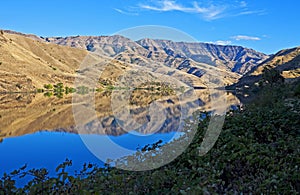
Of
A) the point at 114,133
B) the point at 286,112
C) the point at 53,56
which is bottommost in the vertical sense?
the point at 114,133

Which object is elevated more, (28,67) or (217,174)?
(28,67)

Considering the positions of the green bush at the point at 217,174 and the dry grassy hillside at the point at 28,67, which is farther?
the dry grassy hillside at the point at 28,67

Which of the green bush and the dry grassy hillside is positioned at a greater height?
the dry grassy hillside

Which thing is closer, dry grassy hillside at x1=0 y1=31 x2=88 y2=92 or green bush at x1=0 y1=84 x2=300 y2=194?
green bush at x1=0 y1=84 x2=300 y2=194

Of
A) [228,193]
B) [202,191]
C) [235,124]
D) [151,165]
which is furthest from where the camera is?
[235,124]

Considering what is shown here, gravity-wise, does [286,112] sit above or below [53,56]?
below

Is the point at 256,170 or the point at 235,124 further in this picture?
the point at 235,124

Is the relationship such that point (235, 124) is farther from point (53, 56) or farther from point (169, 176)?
point (53, 56)

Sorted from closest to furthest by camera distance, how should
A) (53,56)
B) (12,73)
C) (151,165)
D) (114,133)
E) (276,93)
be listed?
(151,165) → (114,133) → (276,93) → (12,73) → (53,56)

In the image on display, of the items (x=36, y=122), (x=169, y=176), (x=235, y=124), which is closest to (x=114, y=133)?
(x=235, y=124)

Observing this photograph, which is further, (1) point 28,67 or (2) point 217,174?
(1) point 28,67

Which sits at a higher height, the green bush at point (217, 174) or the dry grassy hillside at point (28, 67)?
the dry grassy hillside at point (28, 67)
